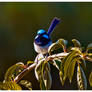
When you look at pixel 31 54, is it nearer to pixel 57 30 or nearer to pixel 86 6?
pixel 57 30

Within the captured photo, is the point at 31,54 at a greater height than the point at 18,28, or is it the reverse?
the point at 18,28

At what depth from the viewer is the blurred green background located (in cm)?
255

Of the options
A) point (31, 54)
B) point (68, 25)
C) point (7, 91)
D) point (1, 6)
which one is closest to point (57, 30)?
point (68, 25)

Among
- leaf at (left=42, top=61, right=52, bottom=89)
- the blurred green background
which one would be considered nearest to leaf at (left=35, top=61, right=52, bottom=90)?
leaf at (left=42, top=61, right=52, bottom=89)

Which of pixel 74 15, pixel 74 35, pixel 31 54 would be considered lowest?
pixel 31 54

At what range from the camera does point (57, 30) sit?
252 centimetres

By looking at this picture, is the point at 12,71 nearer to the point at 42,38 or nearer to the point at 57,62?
the point at 57,62

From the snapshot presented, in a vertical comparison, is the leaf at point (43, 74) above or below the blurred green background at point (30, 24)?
below

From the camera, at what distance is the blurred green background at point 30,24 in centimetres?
255

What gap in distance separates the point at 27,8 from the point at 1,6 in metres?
0.28

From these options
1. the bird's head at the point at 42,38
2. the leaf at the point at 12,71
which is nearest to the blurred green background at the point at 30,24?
the bird's head at the point at 42,38

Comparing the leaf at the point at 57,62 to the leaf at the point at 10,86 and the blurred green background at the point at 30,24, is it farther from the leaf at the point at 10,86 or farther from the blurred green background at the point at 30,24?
the blurred green background at the point at 30,24

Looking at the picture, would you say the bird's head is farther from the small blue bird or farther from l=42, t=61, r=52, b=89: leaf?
A: l=42, t=61, r=52, b=89: leaf

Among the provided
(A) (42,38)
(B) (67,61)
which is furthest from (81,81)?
(A) (42,38)
